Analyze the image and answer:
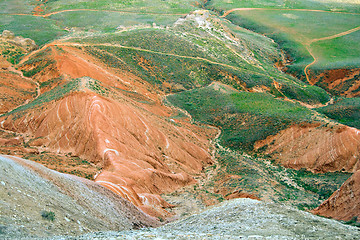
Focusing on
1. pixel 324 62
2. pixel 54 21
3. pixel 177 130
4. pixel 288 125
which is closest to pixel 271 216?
pixel 177 130

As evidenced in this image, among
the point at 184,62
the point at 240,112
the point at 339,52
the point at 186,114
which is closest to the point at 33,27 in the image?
the point at 184,62

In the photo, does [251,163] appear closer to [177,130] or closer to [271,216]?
[177,130]

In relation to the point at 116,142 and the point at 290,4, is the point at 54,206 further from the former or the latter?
the point at 290,4

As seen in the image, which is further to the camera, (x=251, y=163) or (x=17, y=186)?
(x=251, y=163)

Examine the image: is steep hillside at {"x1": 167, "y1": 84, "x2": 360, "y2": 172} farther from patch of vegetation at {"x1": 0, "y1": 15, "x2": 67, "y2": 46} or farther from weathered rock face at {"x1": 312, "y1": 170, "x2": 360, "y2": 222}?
patch of vegetation at {"x1": 0, "y1": 15, "x2": 67, "y2": 46}

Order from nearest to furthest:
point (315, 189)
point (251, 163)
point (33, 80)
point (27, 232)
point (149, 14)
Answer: point (27, 232) → point (315, 189) → point (251, 163) → point (33, 80) → point (149, 14)

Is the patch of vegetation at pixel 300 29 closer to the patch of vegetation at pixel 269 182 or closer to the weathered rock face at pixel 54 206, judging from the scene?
the patch of vegetation at pixel 269 182

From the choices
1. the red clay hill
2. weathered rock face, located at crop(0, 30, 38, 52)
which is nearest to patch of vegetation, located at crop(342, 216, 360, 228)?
the red clay hill
